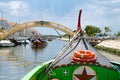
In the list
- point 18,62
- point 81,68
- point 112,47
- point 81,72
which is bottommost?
point 18,62

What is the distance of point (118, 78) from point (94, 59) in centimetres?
123

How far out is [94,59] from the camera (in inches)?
441

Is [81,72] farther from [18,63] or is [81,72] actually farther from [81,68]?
[18,63]

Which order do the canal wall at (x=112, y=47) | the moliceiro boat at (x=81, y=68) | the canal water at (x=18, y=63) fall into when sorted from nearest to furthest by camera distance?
the moliceiro boat at (x=81, y=68) → the canal water at (x=18, y=63) → the canal wall at (x=112, y=47)

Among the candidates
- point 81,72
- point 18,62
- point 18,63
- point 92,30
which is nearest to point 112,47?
point 18,62

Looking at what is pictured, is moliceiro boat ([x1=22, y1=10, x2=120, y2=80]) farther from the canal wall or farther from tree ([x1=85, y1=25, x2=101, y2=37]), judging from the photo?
tree ([x1=85, y1=25, x2=101, y2=37])

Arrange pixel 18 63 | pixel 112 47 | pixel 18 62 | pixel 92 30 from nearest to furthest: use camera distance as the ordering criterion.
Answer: pixel 18 63 → pixel 18 62 → pixel 112 47 → pixel 92 30

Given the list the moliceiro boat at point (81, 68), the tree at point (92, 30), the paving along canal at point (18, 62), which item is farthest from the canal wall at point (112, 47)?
the tree at point (92, 30)

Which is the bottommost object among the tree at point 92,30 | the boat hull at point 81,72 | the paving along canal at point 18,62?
the paving along canal at point 18,62

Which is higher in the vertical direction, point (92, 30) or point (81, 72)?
point (92, 30)

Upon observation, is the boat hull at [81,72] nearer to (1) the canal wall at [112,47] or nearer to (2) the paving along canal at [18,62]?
(2) the paving along canal at [18,62]

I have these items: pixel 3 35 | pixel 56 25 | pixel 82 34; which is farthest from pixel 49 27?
pixel 82 34

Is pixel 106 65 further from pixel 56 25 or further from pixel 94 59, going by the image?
pixel 56 25

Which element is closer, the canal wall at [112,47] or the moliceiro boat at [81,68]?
the moliceiro boat at [81,68]
